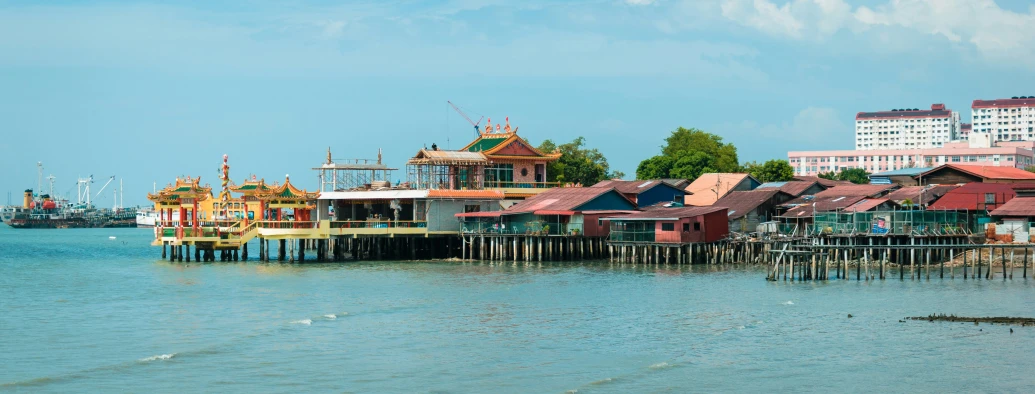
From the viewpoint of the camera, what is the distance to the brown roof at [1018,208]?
193 feet

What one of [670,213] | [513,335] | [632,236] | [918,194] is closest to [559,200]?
[632,236]

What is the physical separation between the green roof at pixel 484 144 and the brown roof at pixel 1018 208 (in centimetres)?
3128

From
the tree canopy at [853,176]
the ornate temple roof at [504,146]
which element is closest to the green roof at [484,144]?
the ornate temple roof at [504,146]

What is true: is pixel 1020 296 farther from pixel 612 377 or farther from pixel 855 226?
pixel 612 377

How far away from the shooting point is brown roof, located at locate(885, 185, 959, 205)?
6619 centimetres

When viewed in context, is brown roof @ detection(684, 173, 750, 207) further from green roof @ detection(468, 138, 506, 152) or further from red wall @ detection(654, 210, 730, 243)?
red wall @ detection(654, 210, 730, 243)

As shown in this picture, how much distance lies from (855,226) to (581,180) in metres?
47.3

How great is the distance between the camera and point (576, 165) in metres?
104

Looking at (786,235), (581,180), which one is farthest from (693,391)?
(581,180)

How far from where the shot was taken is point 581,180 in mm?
103500

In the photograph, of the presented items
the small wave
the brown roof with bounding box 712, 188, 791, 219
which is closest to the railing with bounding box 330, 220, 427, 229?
the brown roof with bounding box 712, 188, 791, 219

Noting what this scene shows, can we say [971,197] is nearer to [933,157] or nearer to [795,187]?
[795,187]

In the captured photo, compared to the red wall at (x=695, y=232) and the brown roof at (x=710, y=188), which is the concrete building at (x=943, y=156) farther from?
the red wall at (x=695, y=232)

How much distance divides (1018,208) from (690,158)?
142 ft
